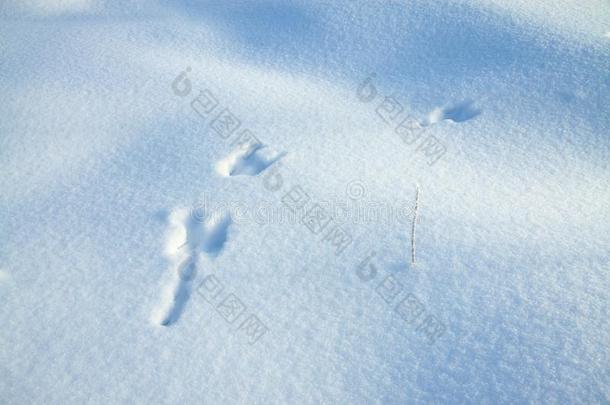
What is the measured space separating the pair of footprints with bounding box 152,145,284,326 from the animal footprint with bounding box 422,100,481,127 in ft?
2.02

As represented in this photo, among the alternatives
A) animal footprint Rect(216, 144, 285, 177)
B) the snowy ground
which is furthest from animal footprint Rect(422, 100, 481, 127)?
animal footprint Rect(216, 144, 285, 177)

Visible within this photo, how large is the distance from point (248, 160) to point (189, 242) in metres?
0.38

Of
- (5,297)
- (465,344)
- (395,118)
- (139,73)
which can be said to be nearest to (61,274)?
(5,297)

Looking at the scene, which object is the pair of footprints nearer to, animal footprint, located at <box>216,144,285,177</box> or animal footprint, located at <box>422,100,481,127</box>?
animal footprint, located at <box>216,144,285,177</box>

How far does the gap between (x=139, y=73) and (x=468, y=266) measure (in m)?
1.58

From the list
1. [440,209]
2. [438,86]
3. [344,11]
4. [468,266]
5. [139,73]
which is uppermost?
[139,73]

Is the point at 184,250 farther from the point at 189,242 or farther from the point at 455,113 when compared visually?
the point at 455,113

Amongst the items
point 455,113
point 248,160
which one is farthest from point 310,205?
point 455,113

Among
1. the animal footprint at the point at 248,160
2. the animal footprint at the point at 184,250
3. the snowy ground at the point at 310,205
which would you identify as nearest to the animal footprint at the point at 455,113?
the snowy ground at the point at 310,205

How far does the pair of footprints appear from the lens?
1131 mm

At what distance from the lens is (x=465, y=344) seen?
3.25 feet

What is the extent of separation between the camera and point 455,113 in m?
1.56

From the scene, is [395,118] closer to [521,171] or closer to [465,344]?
[521,171]

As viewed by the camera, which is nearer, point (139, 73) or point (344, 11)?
point (139, 73)
